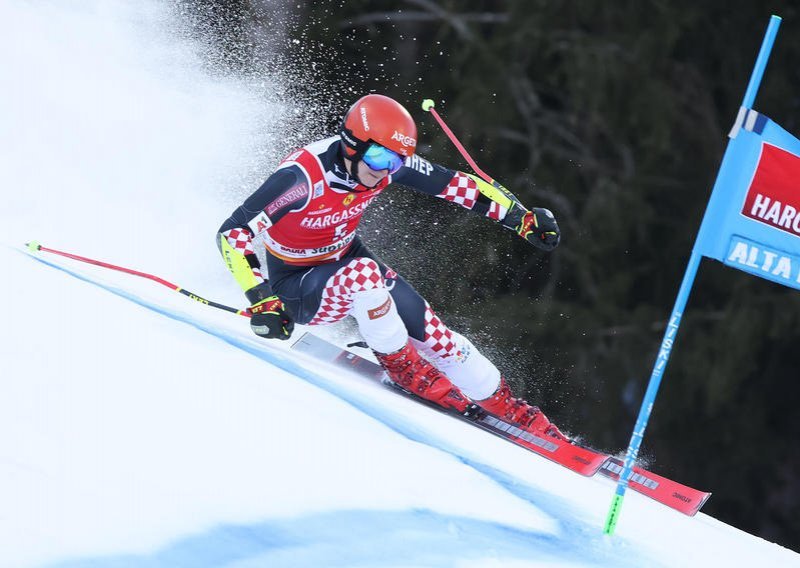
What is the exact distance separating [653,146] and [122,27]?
16.3 ft

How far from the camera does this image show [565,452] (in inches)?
156

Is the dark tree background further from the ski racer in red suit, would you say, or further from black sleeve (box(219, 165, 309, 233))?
black sleeve (box(219, 165, 309, 233))

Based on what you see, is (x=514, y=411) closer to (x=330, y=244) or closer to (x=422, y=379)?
(x=422, y=379)

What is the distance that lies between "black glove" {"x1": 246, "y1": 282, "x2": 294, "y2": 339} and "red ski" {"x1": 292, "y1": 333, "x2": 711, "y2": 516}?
81 cm

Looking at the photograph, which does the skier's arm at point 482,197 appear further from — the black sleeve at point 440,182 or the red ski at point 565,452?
the red ski at point 565,452

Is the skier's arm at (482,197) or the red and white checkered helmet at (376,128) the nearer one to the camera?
the red and white checkered helmet at (376,128)

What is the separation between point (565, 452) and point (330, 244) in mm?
1214

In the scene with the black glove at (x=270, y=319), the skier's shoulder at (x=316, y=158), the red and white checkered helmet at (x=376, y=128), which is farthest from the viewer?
the skier's shoulder at (x=316, y=158)

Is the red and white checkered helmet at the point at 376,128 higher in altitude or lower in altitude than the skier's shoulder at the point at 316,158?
higher

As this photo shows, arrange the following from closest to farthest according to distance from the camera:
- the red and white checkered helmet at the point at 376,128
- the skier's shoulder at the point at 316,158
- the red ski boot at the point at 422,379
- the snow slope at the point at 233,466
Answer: the snow slope at the point at 233,466 → the red and white checkered helmet at the point at 376,128 → the skier's shoulder at the point at 316,158 → the red ski boot at the point at 422,379

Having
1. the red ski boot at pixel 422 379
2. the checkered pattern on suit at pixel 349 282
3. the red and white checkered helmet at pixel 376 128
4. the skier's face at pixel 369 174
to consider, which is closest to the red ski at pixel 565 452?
the red ski boot at pixel 422 379

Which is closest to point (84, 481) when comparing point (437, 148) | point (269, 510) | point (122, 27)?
point (269, 510)

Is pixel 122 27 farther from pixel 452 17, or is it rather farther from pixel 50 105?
pixel 452 17

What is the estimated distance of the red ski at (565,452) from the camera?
377cm
